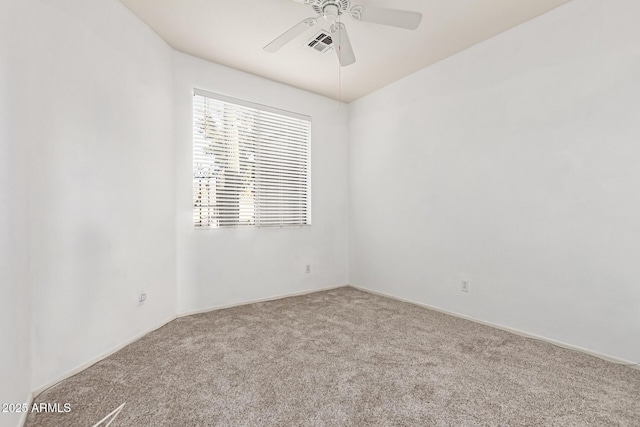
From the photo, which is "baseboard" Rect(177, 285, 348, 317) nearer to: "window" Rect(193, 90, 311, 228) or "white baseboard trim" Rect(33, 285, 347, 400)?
"white baseboard trim" Rect(33, 285, 347, 400)

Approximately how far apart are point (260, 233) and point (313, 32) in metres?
2.17

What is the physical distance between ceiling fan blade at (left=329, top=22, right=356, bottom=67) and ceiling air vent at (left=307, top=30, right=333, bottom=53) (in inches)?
10.6

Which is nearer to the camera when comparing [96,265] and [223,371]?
[223,371]

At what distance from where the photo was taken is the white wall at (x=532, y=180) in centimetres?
210

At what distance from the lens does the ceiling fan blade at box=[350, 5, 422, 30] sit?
193 cm

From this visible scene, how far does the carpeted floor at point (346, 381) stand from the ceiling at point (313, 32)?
263cm

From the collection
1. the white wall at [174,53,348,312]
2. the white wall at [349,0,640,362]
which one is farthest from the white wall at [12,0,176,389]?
the white wall at [349,0,640,362]

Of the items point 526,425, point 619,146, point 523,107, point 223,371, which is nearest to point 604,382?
point 526,425

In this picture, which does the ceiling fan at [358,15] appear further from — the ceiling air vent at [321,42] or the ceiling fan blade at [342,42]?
the ceiling air vent at [321,42]

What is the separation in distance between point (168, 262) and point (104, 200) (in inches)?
36.7

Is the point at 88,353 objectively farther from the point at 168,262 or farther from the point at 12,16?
the point at 12,16

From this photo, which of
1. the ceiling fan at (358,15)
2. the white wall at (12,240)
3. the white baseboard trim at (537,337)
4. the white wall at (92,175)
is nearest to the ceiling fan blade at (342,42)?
the ceiling fan at (358,15)

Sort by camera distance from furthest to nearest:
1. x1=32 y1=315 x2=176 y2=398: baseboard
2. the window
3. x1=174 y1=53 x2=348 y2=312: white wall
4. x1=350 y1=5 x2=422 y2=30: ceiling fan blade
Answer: the window, x1=174 y1=53 x2=348 y2=312: white wall, x1=350 y1=5 x2=422 y2=30: ceiling fan blade, x1=32 y1=315 x2=176 y2=398: baseboard

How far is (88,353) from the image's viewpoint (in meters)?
2.05
